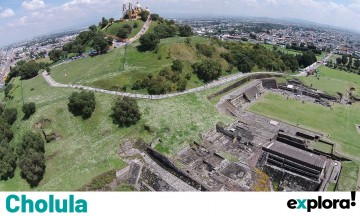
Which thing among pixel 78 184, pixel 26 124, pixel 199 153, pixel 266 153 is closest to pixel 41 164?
pixel 78 184

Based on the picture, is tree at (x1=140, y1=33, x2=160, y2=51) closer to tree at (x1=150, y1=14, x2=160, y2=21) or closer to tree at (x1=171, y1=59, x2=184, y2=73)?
tree at (x1=171, y1=59, x2=184, y2=73)

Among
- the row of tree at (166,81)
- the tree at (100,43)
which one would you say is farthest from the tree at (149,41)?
the tree at (100,43)

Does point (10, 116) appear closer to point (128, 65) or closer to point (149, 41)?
point (128, 65)

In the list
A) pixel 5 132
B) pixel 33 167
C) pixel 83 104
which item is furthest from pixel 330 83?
pixel 5 132

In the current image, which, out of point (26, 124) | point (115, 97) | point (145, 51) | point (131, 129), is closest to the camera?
point (131, 129)

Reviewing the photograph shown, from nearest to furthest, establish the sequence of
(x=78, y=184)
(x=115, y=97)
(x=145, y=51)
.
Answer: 1. (x=78, y=184)
2. (x=115, y=97)
3. (x=145, y=51)

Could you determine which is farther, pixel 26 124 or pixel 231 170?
pixel 26 124

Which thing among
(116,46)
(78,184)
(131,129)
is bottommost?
(78,184)

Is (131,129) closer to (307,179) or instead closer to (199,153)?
(199,153)

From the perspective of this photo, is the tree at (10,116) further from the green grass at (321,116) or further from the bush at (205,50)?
the green grass at (321,116)
